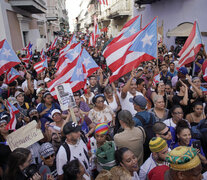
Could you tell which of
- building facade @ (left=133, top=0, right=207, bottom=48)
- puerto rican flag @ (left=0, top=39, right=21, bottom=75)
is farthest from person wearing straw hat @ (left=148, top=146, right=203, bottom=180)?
building facade @ (left=133, top=0, right=207, bottom=48)

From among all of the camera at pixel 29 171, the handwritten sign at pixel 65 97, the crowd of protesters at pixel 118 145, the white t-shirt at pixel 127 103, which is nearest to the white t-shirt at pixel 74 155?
the crowd of protesters at pixel 118 145

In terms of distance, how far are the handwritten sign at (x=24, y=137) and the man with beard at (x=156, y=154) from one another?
4.96 ft

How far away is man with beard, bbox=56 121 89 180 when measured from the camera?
221cm

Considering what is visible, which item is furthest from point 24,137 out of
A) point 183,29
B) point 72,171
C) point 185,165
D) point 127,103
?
point 183,29

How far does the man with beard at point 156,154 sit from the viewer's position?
2.00 meters

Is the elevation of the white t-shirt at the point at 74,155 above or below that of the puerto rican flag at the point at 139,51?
below

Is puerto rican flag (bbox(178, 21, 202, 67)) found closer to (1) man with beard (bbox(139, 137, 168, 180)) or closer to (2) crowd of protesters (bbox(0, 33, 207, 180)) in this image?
(2) crowd of protesters (bbox(0, 33, 207, 180))

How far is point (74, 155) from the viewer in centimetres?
231

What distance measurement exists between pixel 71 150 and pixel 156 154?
3.49ft

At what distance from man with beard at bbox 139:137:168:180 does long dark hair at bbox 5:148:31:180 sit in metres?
1.38

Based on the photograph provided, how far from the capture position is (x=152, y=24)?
13.6ft

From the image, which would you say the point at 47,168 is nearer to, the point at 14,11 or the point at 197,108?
the point at 197,108

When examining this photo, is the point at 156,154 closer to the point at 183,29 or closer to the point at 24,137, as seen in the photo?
the point at 24,137

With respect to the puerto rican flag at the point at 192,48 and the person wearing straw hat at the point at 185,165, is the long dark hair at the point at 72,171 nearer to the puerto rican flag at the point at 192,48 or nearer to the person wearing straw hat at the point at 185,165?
the person wearing straw hat at the point at 185,165
